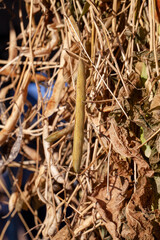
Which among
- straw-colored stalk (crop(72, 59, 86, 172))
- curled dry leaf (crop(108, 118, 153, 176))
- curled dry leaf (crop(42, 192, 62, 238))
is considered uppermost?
straw-colored stalk (crop(72, 59, 86, 172))

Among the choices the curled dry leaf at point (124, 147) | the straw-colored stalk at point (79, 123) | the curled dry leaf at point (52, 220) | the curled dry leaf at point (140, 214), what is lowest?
the curled dry leaf at point (52, 220)

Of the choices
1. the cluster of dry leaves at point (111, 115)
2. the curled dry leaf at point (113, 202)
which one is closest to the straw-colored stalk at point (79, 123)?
the cluster of dry leaves at point (111, 115)

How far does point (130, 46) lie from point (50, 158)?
319 mm

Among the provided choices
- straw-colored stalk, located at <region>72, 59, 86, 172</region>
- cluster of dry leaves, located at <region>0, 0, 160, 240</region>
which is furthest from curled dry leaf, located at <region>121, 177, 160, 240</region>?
straw-colored stalk, located at <region>72, 59, 86, 172</region>

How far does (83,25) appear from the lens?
24.3 inches

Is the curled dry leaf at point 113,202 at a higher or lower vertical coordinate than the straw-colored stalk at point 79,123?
lower

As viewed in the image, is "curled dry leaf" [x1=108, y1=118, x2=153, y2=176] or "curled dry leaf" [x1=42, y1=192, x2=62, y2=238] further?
"curled dry leaf" [x1=42, y1=192, x2=62, y2=238]

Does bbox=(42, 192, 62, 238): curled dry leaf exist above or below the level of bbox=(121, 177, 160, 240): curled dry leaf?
below

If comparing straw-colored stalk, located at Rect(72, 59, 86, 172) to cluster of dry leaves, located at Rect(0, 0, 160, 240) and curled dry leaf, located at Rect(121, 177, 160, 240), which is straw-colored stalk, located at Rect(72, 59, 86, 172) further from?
curled dry leaf, located at Rect(121, 177, 160, 240)

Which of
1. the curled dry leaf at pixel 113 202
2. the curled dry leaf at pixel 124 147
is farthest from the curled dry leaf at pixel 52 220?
the curled dry leaf at pixel 124 147

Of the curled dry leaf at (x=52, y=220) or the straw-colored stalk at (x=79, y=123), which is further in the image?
the curled dry leaf at (x=52, y=220)

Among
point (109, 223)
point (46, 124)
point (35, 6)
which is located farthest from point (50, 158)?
point (35, 6)

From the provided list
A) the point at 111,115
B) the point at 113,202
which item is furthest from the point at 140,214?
the point at 111,115

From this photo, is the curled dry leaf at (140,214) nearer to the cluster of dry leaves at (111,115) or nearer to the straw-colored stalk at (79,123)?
the cluster of dry leaves at (111,115)
